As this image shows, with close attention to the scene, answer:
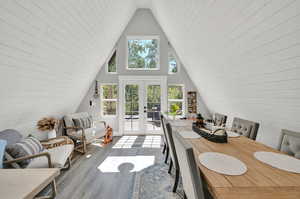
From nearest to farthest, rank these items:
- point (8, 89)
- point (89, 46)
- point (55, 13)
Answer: point (55, 13)
point (8, 89)
point (89, 46)

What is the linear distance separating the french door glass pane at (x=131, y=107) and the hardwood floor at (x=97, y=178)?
126 cm

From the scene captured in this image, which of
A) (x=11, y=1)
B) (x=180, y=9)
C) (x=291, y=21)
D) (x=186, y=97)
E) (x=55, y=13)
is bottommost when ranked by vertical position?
(x=186, y=97)

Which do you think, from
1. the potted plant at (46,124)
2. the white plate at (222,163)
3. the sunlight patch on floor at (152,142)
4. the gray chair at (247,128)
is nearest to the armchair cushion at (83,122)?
the potted plant at (46,124)

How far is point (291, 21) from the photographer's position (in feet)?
3.34

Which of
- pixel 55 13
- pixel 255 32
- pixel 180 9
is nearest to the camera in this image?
pixel 255 32

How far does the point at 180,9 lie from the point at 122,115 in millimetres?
3335

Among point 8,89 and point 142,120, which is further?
point 142,120

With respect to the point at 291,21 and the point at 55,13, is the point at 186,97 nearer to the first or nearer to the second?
the point at 291,21

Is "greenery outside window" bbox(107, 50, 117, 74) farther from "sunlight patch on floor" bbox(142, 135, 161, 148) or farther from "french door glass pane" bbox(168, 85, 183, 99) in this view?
"sunlight patch on floor" bbox(142, 135, 161, 148)

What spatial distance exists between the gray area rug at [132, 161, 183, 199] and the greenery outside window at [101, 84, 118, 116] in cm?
258

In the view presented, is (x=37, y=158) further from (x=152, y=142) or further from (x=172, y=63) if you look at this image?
(x=172, y=63)

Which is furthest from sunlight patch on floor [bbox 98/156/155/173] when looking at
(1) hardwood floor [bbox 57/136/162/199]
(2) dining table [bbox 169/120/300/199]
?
(2) dining table [bbox 169/120/300/199]

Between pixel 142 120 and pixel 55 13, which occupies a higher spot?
pixel 55 13

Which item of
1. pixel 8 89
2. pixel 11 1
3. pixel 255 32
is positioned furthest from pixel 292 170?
pixel 8 89
